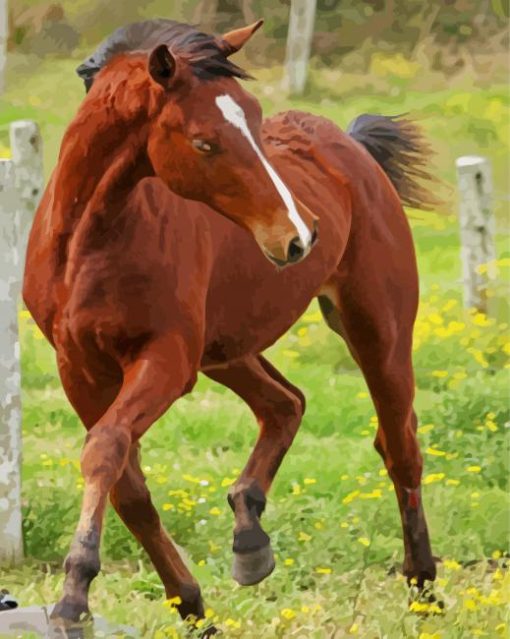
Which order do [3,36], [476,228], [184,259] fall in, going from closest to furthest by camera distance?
[184,259]
[476,228]
[3,36]

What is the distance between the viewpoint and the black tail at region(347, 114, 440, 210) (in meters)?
5.78

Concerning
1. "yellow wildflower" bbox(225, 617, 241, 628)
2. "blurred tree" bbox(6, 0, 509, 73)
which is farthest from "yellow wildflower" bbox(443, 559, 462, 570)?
"blurred tree" bbox(6, 0, 509, 73)

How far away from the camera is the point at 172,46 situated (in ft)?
13.3

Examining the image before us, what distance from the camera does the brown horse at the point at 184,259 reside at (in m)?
3.92

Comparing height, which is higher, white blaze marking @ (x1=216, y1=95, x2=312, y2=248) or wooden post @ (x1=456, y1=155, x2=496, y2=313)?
white blaze marking @ (x1=216, y1=95, x2=312, y2=248)

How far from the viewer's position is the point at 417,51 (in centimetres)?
1859

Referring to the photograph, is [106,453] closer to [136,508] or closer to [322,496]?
[136,508]

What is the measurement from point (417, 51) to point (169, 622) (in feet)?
47.7

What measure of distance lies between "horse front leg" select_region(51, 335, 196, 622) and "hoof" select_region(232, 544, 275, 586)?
2.52 feet

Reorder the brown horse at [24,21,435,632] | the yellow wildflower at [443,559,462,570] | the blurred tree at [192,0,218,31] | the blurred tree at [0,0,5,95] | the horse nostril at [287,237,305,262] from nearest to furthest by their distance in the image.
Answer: the horse nostril at [287,237,305,262], the brown horse at [24,21,435,632], the yellow wildflower at [443,559,462,570], the blurred tree at [0,0,5,95], the blurred tree at [192,0,218,31]

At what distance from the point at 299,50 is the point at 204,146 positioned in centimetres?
1396

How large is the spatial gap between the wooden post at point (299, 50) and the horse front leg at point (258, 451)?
490 inches

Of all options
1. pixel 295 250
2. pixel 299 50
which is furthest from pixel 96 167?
pixel 299 50

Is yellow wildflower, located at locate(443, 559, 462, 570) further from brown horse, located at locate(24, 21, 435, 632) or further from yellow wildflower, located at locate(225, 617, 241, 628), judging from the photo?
yellow wildflower, located at locate(225, 617, 241, 628)
